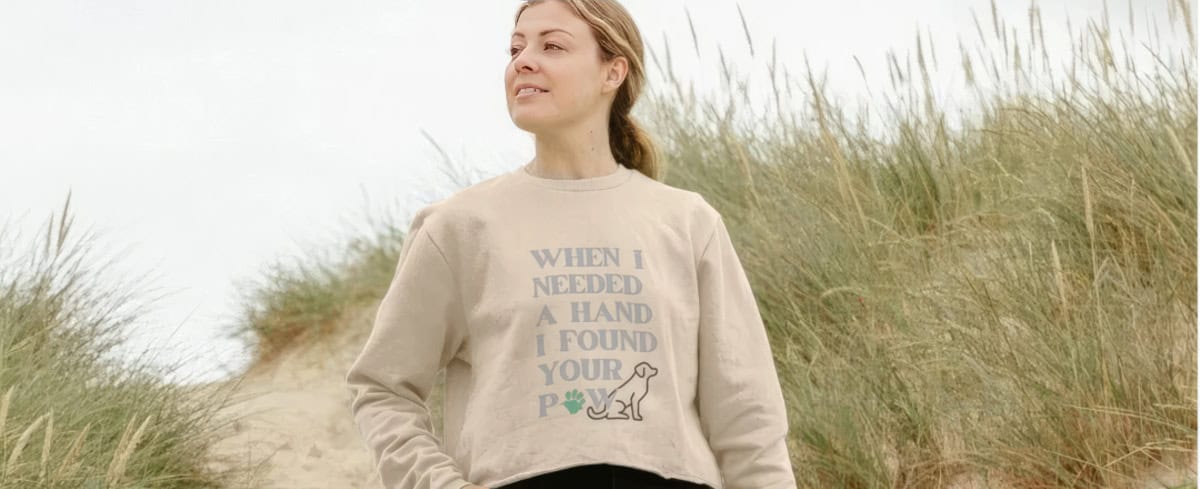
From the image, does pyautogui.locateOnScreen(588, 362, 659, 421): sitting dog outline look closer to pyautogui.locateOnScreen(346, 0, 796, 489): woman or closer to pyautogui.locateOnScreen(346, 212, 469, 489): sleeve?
pyautogui.locateOnScreen(346, 0, 796, 489): woman

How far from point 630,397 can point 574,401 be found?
0.07 metres

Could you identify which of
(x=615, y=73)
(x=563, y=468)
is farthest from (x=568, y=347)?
(x=615, y=73)

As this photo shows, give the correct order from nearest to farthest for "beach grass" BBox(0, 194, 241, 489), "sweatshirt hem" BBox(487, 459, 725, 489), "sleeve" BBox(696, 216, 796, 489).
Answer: "sweatshirt hem" BBox(487, 459, 725, 489) < "sleeve" BBox(696, 216, 796, 489) < "beach grass" BBox(0, 194, 241, 489)

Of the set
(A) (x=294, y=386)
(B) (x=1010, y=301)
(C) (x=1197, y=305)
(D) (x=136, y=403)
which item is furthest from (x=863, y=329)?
(A) (x=294, y=386)

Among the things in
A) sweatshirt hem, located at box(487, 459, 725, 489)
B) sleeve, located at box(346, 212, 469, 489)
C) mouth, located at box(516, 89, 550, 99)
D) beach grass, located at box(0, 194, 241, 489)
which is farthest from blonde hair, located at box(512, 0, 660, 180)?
beach grass, located at box(0, 194, 241, 489)

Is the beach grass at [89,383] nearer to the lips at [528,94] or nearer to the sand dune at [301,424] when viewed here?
the sand dune at [301,424]

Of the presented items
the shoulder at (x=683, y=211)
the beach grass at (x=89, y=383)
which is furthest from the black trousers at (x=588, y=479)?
the beach grass at (x=89, y=383)

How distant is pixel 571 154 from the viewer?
1.67 metres

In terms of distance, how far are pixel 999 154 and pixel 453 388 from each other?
9.77ft

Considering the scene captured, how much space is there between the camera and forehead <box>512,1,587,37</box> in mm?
1664

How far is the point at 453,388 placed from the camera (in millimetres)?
1649

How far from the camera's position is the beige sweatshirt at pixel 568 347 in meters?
1.55

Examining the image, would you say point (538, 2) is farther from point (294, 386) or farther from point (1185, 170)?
point (294, 386)

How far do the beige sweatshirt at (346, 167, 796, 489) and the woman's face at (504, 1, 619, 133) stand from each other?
0.29ft
